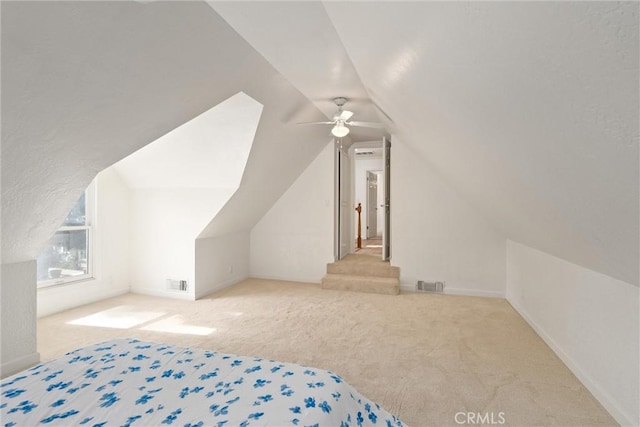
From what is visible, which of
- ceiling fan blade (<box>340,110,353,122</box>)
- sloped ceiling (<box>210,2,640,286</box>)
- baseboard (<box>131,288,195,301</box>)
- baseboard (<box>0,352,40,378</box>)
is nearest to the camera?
sloped ceiling (<box>210,2,640,286</box>)

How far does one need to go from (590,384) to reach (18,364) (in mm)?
4467

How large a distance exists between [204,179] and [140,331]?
1.91 meters

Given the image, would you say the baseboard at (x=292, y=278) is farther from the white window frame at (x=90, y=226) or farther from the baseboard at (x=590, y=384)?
the baseboard at (x=590, y=384)

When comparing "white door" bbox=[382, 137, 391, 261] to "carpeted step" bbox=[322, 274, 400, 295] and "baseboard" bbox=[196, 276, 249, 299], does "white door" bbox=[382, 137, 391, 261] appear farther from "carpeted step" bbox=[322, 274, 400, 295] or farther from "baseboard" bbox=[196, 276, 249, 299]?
"baseboard" bbox=[196, 276, 249, 299]

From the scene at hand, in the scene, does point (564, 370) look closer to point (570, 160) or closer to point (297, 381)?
point (570, 160)

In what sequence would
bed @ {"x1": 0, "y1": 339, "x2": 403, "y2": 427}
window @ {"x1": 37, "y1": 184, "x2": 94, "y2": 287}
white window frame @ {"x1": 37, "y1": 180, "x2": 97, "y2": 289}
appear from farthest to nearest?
1. white window frame @ {"x1": 37, "y1": 180, "x2": 97, "y2": 289}
2. window @ {"x1": 37, "y1": 184, "x2": 94, "y2": 287}
3. bed @ {"x1": 0, "y1": 339, "x2": 403, "y2": 427}

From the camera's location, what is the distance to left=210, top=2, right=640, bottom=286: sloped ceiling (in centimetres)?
82

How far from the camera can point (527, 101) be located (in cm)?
118

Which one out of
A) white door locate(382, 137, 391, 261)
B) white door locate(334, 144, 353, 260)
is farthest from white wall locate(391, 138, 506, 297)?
white door locate(334, 144, 353, 260)

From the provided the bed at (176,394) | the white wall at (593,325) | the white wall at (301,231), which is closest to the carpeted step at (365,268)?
the white wall at (301,231)

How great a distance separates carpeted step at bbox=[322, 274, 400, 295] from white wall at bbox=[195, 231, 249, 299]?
62.5 inches
